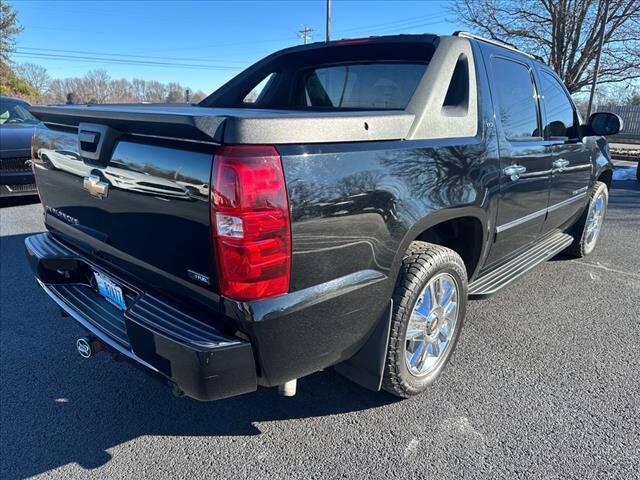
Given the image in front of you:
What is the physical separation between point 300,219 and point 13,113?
8786 millimetres

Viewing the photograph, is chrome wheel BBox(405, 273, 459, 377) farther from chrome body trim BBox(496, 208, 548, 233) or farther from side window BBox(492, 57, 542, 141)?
side window BBox(492, 57, 542, 141)

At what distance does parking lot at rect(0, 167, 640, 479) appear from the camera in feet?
6.86

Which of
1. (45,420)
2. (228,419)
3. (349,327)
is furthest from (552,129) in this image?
(45,420)

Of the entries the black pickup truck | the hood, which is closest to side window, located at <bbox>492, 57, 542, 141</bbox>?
the black pickup truck

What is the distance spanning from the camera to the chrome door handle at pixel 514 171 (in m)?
2.84

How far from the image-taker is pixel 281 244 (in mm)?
1657

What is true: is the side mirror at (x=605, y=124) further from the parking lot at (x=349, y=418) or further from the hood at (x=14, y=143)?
the hood at (x=14, y=143)

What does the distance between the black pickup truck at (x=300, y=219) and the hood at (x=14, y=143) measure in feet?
15.8

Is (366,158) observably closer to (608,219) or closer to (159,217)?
(159,217)

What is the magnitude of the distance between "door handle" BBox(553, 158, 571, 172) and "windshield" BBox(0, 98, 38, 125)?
8.16 metres

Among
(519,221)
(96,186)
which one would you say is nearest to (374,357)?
(96,186)

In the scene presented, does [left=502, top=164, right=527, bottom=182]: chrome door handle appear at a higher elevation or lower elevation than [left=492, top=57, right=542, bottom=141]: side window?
lower

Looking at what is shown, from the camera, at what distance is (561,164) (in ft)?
12.0

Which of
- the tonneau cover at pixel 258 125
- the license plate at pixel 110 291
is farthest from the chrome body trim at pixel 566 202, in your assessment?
the license plate at pixel 110 291
